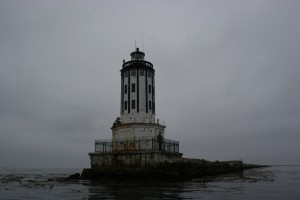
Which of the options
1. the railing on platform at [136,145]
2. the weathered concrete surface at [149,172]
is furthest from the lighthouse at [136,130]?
the weathered concrete surface at [149,172]

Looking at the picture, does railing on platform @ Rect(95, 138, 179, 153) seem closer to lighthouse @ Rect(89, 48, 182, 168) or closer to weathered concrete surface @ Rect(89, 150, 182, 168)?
lighthouse @ Rect(89, 48, 182, 168)

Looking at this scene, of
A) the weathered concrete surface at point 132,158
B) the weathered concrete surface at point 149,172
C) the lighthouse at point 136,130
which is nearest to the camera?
the weathered concrete surface at point 149,172

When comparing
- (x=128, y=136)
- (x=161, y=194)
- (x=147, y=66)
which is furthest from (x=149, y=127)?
(x=161, y=194)

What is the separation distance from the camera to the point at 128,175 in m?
35.3

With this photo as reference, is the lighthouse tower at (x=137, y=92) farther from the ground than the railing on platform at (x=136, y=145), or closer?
farther from the ground

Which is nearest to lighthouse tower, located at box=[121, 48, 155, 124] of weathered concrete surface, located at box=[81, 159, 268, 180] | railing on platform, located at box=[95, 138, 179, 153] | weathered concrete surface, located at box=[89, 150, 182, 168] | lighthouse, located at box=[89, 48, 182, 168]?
lighthouse, located at box=[89, 48, 182, 168]

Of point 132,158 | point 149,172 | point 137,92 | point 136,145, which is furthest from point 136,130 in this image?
point 149,172

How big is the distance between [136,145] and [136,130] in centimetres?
180

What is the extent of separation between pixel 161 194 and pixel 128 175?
1264 cm

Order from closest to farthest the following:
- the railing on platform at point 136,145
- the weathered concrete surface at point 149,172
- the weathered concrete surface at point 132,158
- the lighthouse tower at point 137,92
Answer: the weathered concrete surface at point 149,172, the weathered concrete surface at point 132,158, the railing on platform at point 136,145, the lighthouse tower at point 137,92

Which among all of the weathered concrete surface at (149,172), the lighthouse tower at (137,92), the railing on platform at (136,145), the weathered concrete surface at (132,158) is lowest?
the weathered concrete surface at (149,172)

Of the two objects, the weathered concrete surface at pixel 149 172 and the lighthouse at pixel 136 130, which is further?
the lighthouse at pixel 136 130

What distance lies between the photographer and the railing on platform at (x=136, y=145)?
128 ft

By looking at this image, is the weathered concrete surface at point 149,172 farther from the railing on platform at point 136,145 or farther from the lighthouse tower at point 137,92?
the lighthouse tower at point 137,92
